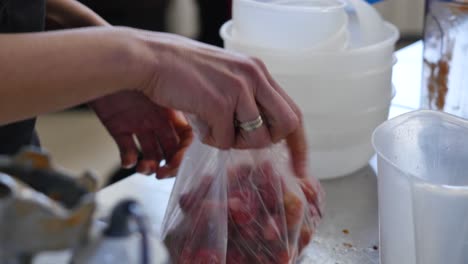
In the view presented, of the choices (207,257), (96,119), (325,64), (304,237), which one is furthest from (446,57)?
(96,119)

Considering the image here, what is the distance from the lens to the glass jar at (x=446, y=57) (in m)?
0.96

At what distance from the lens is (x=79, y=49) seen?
566 mm

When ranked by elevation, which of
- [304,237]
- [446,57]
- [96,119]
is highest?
[446,57]

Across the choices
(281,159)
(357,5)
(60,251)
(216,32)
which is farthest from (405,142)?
(216,32)

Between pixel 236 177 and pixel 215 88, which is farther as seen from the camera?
pixel 236 177

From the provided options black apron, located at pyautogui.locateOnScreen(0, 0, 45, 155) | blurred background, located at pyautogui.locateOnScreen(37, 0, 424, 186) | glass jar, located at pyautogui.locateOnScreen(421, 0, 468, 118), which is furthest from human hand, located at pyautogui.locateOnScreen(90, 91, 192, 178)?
blurred background, located at pyautogui.locateOnScreen(37, 0, 424, 186)

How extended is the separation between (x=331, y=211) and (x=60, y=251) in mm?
612

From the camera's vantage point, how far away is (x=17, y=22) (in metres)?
0.78

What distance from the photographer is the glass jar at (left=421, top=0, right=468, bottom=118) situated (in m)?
0.96

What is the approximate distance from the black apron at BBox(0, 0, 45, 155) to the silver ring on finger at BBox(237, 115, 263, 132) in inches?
12.1

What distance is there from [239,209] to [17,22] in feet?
1.16

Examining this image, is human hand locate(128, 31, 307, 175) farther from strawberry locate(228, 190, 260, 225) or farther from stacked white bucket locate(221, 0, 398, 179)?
stacked white bucket locate(221, 0, 398, 179)

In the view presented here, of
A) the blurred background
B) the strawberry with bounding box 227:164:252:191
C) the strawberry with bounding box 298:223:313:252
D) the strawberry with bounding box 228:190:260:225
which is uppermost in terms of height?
the strawberry with bounding box 227:164:252:191

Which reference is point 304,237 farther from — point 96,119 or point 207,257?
point 96,119
